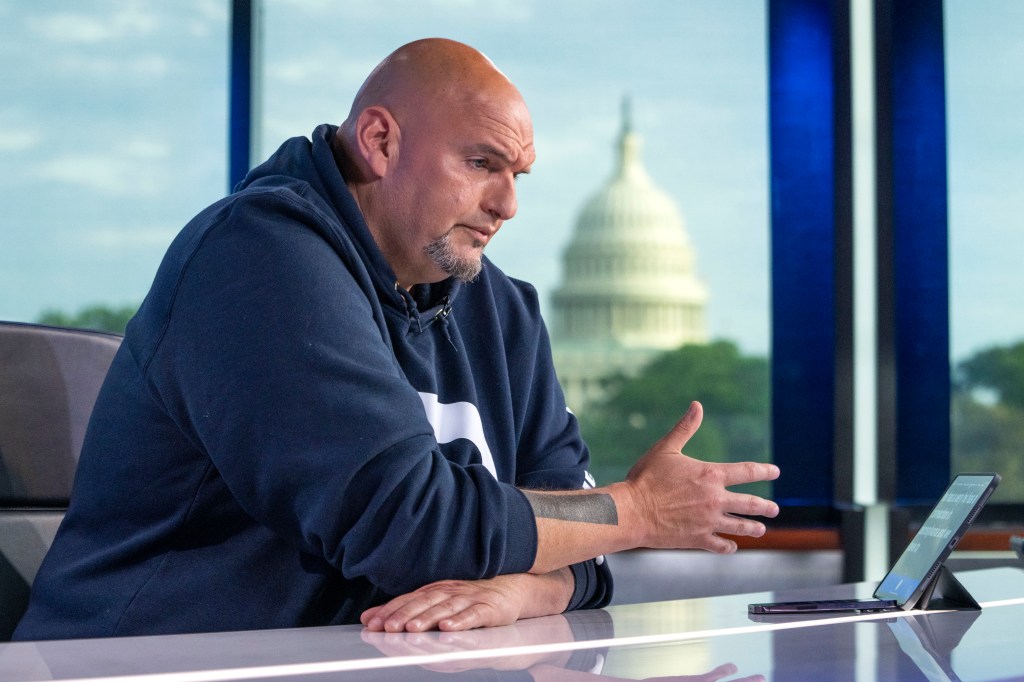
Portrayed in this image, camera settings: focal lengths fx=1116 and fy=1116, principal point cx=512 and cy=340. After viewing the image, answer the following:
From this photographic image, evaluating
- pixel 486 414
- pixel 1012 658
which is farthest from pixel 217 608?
pixel 1012 658

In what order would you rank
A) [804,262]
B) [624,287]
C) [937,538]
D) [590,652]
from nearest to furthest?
1. [590,652]
2. [937,538]
3. [804,262]
4. [624,287]

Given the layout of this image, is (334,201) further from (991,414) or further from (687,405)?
(991,414)

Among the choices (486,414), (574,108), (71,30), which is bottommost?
(486,414)

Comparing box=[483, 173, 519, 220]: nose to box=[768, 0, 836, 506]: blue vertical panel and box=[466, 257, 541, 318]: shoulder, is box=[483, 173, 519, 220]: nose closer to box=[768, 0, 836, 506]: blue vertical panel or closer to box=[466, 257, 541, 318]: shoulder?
box=[466, 257, 541, 318]: shoulder

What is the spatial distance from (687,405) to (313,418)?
221 cm

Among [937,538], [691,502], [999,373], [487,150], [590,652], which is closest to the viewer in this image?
[590,652]

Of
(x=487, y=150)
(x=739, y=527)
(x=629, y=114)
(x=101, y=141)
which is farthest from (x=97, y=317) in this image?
(x=739, y=527)

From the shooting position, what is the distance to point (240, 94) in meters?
3.20

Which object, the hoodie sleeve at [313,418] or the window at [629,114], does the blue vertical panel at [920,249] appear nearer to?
the window at [629,114]

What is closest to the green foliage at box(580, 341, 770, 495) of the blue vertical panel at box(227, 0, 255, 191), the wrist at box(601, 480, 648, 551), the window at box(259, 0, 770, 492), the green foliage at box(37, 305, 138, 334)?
the window at box(259, 0, 770, 492)

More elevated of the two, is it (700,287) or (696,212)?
(696,212)

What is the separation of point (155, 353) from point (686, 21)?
7.78 feet

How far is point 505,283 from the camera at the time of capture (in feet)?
5.56

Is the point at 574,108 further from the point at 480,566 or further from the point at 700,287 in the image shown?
the point at 480,566
